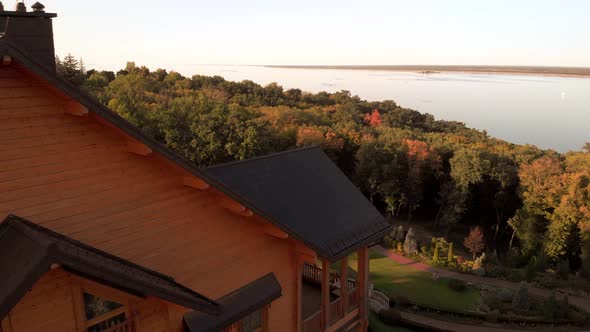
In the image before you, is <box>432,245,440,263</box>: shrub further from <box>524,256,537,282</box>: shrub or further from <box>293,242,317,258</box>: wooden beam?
<box>293,242,317,258</box>: wooden beam

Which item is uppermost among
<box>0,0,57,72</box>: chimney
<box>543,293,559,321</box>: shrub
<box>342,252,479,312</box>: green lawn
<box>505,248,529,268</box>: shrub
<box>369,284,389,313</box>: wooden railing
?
<box>0,0,57,72</box>: chimney

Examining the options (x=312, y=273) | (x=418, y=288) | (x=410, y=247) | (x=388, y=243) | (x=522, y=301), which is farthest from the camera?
(x=388, y=243)

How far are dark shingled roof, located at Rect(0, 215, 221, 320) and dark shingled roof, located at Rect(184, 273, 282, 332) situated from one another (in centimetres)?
164

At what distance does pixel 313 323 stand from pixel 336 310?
1.16 metres

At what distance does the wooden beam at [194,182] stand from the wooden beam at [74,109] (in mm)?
2282

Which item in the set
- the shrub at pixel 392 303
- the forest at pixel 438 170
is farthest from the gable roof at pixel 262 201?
the forest at pixel 438 170

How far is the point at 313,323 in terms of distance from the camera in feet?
37.9

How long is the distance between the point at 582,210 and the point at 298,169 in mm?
31407

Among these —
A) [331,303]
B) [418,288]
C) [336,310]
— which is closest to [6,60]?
[331,303]

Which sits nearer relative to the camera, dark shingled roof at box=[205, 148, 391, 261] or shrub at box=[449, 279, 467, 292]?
dark shingled roof at box=[205, 148, 391, 261]

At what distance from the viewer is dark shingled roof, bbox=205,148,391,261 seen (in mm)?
10383

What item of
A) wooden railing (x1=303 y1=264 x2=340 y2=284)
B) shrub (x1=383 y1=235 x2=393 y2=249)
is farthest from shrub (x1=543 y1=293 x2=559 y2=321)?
wooden railing (x1=303 y1=264 x2=340 y2=284)

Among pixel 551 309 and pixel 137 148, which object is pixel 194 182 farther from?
pixel 551 309

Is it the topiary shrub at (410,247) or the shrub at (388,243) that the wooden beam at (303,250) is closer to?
the topiary shrub at (410,247)
